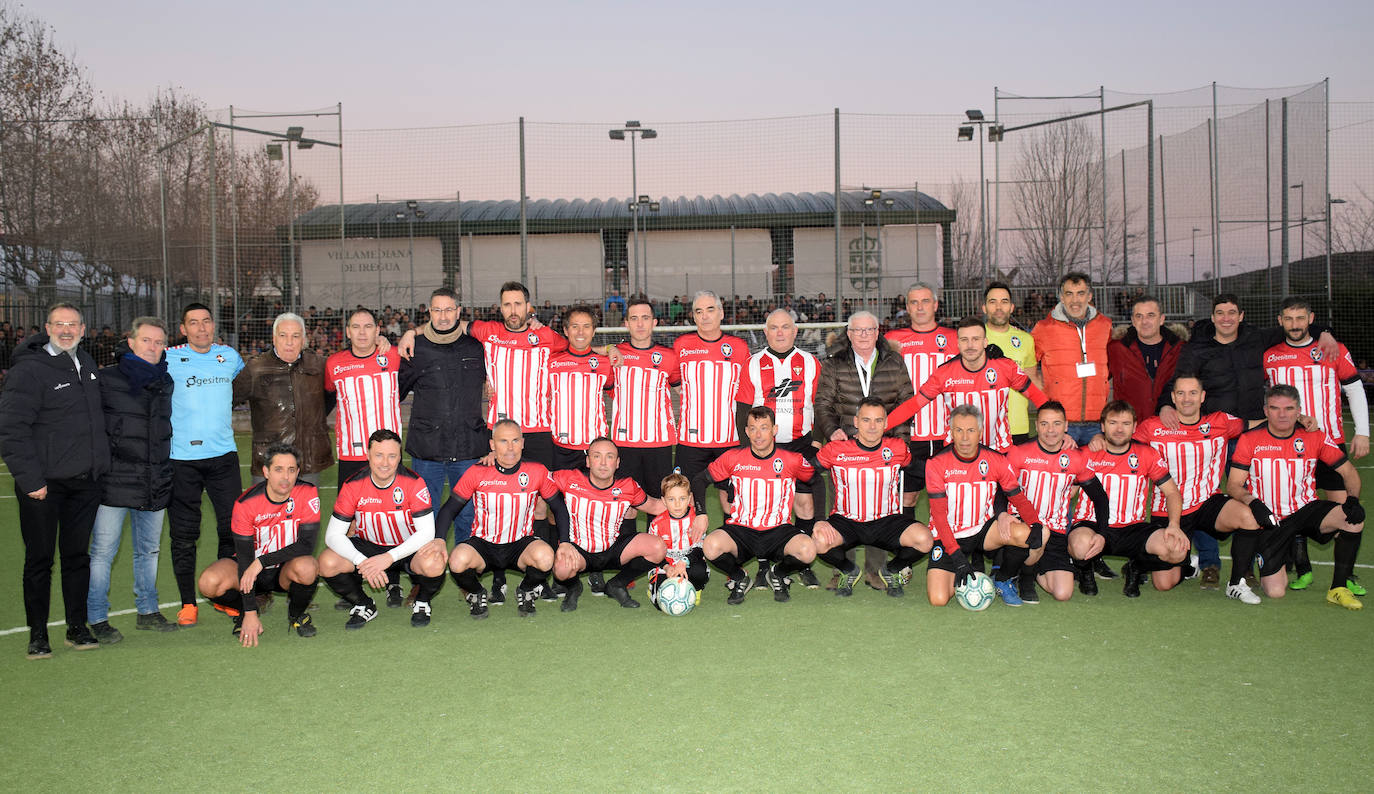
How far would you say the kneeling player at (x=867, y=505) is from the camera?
5.41 metres

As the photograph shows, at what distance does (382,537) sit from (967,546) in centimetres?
325

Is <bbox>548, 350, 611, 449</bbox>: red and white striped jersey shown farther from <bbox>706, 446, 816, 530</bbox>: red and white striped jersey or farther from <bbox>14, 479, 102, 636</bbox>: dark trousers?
<bbox>14, 479, 102, 636</bbox>: dark trousers

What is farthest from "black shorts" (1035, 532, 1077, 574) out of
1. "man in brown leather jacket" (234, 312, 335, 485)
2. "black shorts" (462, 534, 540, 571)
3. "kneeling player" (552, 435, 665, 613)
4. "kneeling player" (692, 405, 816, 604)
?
"man in brown leather jacket" (234, 312, 335, 485)

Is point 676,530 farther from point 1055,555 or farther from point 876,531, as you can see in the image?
point 1055,555

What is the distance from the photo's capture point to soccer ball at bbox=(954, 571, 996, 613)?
16.4 ft

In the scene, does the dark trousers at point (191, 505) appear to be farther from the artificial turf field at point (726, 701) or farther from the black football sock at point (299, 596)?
the black football sock at point (299, 596)

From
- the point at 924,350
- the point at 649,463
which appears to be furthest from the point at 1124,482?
the point at 649,463

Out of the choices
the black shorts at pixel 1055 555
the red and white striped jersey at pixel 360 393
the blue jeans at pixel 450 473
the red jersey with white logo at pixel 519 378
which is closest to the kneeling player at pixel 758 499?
the red jersey with white logo at pixel 519 378

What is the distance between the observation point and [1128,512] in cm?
546

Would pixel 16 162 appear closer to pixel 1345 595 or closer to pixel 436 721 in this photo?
pixel 436 721

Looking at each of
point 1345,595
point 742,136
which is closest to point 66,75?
point 742,136

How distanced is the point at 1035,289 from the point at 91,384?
10786 millimetres

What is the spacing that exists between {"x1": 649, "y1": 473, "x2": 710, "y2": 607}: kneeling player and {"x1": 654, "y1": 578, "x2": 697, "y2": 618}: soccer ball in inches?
4.2

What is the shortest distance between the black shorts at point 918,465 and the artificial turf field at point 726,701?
0.91 m
